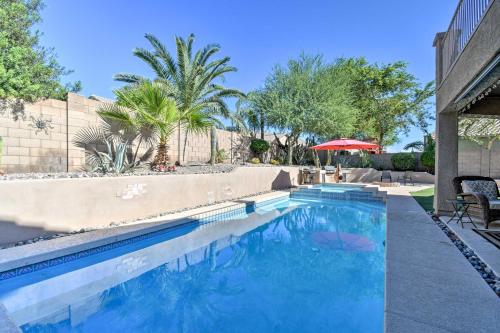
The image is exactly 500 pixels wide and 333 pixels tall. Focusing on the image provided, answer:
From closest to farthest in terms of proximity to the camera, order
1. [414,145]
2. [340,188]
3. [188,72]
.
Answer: [188,72] → [340,188] → [414,145]

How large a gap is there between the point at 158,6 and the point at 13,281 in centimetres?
1154

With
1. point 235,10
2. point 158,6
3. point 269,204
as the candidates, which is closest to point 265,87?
point 235,10

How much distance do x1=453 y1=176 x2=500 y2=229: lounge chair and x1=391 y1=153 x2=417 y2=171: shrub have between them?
548 inches

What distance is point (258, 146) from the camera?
1777cm

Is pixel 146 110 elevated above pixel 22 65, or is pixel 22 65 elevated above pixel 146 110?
pixel 22 65

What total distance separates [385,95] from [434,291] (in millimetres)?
24112

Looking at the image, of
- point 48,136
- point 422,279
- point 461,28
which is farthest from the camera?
point 48,136

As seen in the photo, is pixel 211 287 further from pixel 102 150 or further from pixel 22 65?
pixel 22 65

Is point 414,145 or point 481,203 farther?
point 414,145

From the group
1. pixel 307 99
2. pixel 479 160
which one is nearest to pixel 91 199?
pixel 307 99

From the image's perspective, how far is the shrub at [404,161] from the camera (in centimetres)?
2016

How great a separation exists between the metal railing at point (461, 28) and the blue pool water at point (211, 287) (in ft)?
14.5

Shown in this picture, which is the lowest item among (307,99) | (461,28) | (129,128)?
(129,128)

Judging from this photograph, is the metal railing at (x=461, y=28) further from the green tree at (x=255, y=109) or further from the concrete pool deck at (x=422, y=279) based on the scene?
the green tree at (x=255, y=109)
